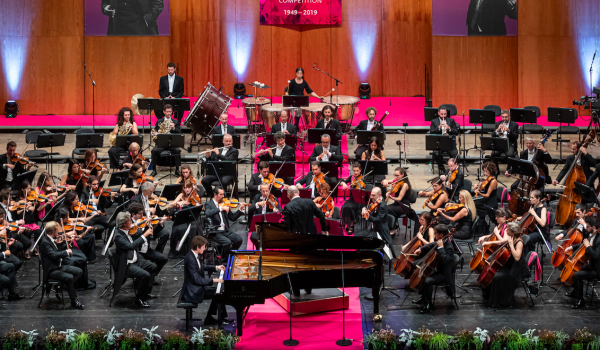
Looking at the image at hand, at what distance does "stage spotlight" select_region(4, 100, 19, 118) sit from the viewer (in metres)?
16.1

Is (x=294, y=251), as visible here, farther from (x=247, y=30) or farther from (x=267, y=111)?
(x=247, y=30)

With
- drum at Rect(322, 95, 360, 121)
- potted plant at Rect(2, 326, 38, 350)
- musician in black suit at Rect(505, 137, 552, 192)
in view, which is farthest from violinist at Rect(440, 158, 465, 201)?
potted plant at Rect(2, 326, 38, 350)

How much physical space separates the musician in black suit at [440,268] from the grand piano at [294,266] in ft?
Result: 2.05

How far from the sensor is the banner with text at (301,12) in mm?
17703

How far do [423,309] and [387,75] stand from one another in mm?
10748

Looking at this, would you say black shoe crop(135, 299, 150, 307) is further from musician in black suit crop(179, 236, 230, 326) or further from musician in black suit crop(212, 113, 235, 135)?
musician in black suit crop(212, 113, 235, 135)

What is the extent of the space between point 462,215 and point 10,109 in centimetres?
1089

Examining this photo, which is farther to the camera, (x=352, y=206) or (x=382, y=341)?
(x=352, y=206)

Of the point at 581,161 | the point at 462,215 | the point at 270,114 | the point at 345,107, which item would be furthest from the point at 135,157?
the point at 581,161

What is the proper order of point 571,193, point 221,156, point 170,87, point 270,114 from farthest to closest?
point 170,87, point 270,114, point 221,156, point 571,193

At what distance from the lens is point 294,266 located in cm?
813

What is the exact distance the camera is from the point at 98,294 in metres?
8.92

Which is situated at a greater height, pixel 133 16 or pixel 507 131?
pixel 133 16

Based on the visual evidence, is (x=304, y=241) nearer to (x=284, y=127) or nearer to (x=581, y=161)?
(x=284, y=127)
